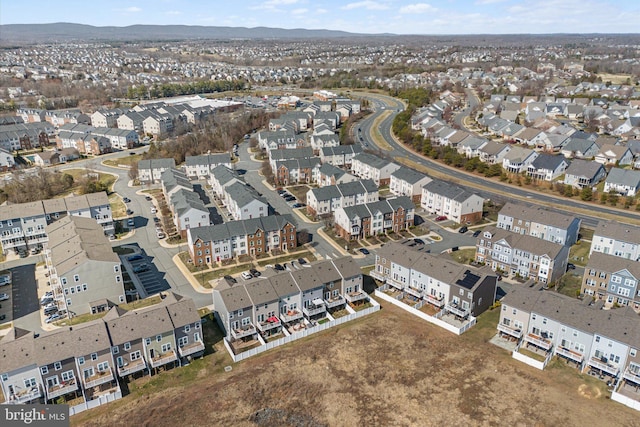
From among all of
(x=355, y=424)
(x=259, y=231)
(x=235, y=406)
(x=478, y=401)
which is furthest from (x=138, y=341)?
(x=478, y=401)

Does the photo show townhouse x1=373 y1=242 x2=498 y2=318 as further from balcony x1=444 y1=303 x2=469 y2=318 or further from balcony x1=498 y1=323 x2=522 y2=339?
balcony x1=498 y1=323 x2=522 y2=339

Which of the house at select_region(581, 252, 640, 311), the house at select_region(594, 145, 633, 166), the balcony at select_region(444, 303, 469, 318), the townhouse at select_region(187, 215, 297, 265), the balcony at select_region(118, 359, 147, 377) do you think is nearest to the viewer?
the balcony at select_region(118, 359, 147, 377)

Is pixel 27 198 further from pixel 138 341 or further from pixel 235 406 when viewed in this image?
pixel 235 406

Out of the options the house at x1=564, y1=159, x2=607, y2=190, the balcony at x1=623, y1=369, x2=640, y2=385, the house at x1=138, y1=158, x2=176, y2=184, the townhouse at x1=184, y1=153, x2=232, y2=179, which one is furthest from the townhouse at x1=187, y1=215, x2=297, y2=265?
the house at x1=564, y1=159, x2=607, y2=190

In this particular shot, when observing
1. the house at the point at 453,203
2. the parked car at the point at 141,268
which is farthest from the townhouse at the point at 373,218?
the parked car at the point at 141,268

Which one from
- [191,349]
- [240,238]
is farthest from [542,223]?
[191,349]

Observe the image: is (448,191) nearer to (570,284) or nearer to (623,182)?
(570,284)

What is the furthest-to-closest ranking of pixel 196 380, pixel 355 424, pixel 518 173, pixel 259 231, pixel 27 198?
pixel 518 173
pixel 27 198
pixel 259 231
pixel 196 380
pixel 355 424

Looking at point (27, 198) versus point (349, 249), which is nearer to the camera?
point (349, 249)
